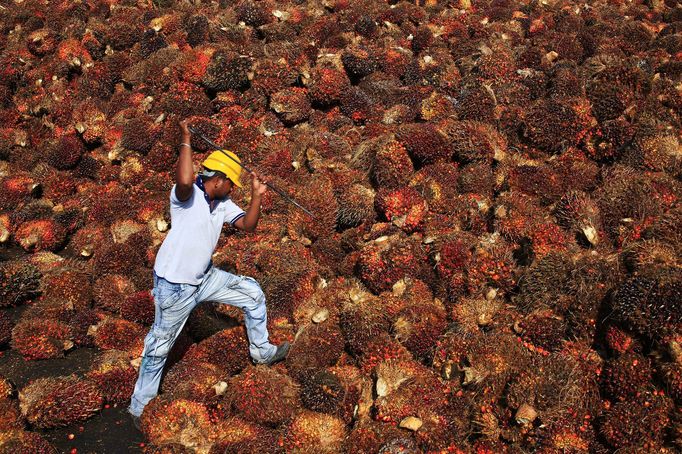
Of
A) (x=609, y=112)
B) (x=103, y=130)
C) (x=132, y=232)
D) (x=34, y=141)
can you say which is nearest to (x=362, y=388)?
(x=132, y=232)

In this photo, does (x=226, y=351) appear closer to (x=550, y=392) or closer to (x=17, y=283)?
(x=550, y=392)

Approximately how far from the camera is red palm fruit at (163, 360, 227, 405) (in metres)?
5.15

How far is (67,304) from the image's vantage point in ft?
22.1

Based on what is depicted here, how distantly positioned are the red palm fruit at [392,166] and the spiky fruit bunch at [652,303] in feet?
10.6

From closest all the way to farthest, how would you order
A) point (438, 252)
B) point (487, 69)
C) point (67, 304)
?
point (438, 252) < point (67, 304) < point (487, 69)

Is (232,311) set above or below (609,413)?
below

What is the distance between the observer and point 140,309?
6461mm

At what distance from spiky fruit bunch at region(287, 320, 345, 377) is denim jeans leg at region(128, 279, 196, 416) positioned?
1070mm

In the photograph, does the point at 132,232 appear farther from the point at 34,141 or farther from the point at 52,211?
the point at 34,141

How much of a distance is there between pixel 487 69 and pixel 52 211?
6.90m

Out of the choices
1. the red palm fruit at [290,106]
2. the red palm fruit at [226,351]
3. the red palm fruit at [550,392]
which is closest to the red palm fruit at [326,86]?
the red palm fruit at [290,106]

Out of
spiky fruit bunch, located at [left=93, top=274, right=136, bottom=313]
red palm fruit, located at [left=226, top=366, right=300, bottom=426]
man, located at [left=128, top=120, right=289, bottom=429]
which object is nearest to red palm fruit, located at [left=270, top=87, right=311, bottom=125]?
spiky fruit bunch, located at [left=93, top=274, right=136, bottom=313]

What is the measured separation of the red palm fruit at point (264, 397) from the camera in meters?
4.92

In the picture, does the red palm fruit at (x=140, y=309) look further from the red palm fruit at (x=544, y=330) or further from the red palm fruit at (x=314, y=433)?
the red palm fruit at (x=544, y=330)
